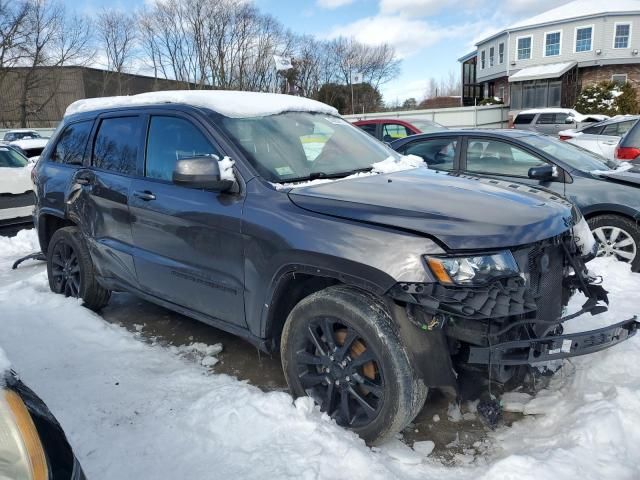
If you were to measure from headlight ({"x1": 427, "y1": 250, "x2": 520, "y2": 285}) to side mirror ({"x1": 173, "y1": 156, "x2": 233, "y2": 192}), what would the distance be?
52.8 inches

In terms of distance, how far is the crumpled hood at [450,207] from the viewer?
7.88 ft

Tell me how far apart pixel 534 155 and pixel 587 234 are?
275cm

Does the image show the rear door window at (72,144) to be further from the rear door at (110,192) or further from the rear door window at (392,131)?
the rear door window at (392,131)

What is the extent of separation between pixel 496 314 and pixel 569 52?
4000cm

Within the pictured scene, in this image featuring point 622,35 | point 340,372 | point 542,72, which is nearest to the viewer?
point 340,372

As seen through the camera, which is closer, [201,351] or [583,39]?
[201,351]

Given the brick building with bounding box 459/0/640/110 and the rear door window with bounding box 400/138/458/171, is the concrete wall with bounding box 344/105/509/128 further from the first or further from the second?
the rear door window with bounding box 400/138/458/171

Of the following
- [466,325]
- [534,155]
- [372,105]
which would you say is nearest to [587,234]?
[466,325]

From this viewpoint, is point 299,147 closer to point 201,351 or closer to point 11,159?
point 201,351

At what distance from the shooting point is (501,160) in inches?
228

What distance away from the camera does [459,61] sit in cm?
5188

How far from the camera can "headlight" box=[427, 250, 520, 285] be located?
91.7 inches

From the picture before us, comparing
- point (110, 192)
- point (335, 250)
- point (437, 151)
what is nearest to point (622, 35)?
point (437, 151)

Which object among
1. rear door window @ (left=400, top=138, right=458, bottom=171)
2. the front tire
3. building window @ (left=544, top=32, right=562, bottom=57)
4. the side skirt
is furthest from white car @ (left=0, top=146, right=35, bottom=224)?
building window @ (left=544, top=32, right=562, bottom=57)
